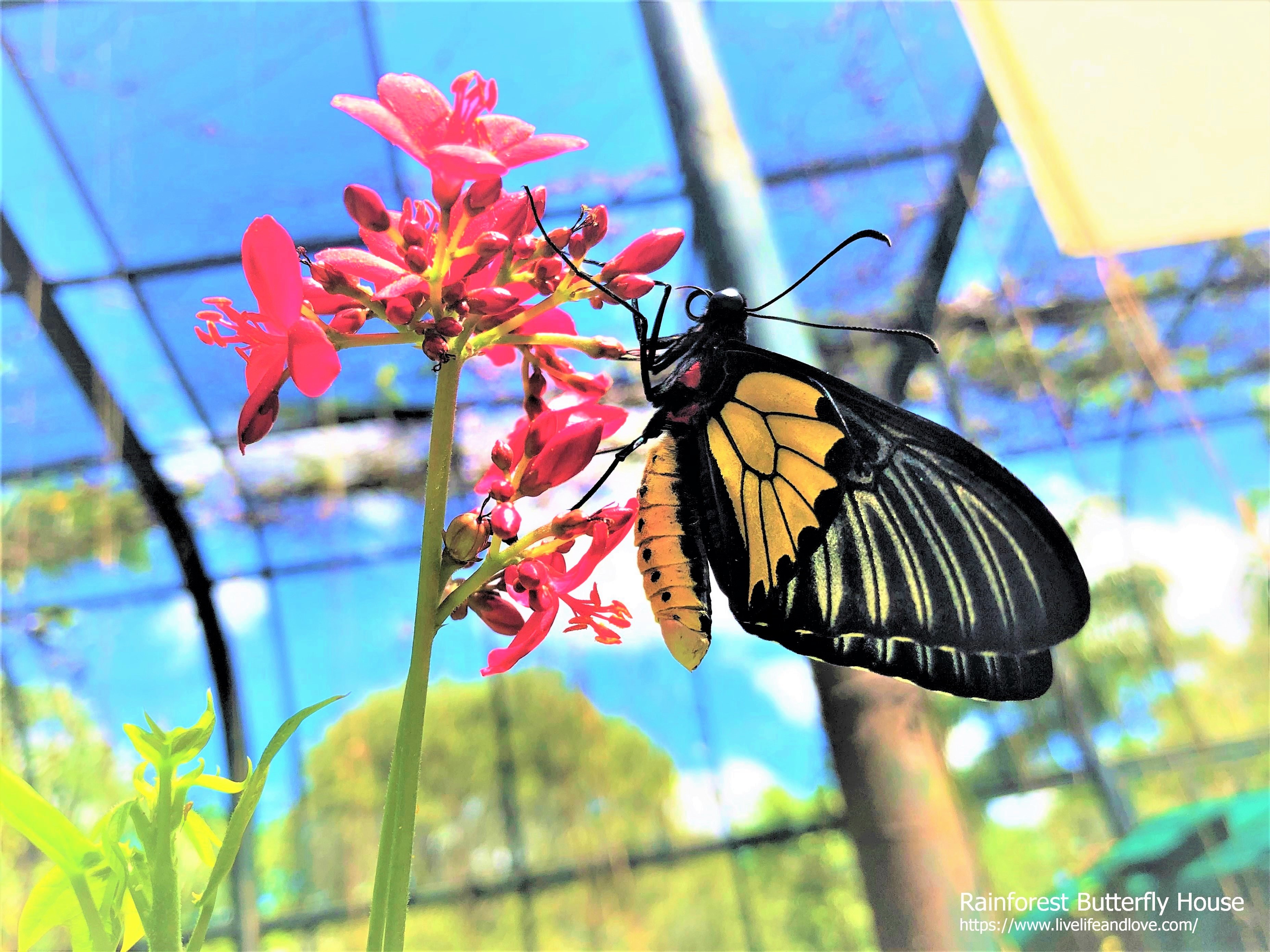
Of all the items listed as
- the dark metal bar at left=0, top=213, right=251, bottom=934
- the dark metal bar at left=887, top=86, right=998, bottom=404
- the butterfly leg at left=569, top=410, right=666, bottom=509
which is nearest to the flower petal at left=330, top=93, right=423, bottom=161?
the butterfly leg at left=569, top=410, right=666, bottom=509

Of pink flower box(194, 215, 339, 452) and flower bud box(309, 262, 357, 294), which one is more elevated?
flower bud box(309, 262, 357, 294)

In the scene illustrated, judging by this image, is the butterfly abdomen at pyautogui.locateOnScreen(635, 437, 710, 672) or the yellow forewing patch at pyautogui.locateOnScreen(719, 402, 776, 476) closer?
the butterfly abdomen at pyautogui.locateOnScreen(635, 437, 710, 672)

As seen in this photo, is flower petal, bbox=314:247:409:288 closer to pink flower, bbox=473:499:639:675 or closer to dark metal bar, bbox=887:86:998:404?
pink flower, bbox=473:499:639:675

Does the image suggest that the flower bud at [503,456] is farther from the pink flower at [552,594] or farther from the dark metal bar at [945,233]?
the dark metal bar at [945,233]

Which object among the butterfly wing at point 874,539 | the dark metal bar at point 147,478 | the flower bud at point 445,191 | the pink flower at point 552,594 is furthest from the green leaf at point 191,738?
the dark metal bar at point 147,478

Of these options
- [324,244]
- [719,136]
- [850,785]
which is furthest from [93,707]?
[719,136]

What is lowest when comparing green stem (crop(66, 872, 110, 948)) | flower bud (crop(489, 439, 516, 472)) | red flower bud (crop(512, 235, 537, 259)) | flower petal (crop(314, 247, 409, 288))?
green stem (crop(66, 872, 110, 948))
